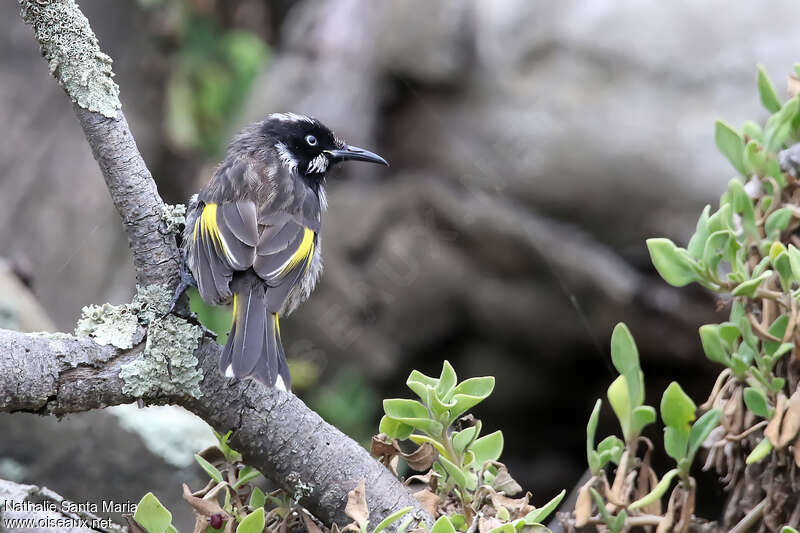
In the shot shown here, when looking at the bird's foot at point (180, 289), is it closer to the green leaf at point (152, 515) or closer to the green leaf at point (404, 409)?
the green leaf at point (152, 515)

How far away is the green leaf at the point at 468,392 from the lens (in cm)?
200

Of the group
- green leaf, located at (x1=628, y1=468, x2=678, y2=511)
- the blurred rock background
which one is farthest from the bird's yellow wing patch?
the blurred rock background

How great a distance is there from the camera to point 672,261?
2.22 metres

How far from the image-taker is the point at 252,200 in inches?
135

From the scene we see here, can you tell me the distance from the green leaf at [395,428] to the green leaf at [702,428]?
68 cm

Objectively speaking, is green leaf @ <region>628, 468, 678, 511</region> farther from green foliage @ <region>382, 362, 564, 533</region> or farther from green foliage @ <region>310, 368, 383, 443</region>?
green foliage @ <region>310, 368, 383, 443</region>

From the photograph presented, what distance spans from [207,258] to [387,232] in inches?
160

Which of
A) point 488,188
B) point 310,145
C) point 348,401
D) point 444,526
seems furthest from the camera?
point 348,401

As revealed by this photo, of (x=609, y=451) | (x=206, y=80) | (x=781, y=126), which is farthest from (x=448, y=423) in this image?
(x=206, y=80)

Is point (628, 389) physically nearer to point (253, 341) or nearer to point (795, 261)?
point (795, 261)

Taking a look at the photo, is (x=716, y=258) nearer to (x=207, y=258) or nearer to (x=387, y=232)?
(x=207, y=258)

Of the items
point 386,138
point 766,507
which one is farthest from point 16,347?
point 386,138

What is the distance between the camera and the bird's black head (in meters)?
4.16

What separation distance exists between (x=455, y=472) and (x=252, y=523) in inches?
18.3
